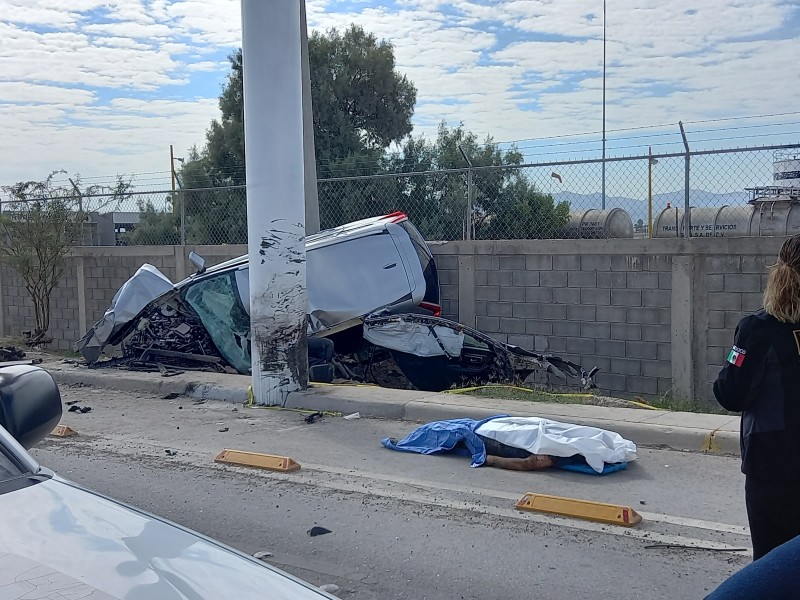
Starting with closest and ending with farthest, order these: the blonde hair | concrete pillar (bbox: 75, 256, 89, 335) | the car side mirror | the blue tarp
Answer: the car side mirror, the blonde hair, the blue tarp, concrete pillar (bbox: 75, 256, 89, 335)

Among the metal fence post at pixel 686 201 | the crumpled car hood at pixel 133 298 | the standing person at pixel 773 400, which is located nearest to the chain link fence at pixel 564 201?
the metal fence post at pixel 686 201

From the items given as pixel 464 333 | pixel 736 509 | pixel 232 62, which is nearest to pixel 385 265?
pixel 464 333

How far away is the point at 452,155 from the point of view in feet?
62.2

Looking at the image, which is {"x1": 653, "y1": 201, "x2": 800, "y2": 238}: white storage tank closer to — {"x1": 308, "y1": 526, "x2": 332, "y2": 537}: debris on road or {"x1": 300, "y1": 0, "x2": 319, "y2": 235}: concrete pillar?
{"x1": 300, "y1": 0, "x2": 319, "y2": 235}: concrete pillar

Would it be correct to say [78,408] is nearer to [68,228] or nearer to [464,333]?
[464,333]

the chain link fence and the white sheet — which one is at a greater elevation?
the chain link fence

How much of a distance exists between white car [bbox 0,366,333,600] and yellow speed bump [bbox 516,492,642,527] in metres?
3.65

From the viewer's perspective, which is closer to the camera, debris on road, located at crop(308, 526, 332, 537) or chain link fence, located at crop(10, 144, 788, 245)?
debris on road, located at crop(308, 526, 332, 537)

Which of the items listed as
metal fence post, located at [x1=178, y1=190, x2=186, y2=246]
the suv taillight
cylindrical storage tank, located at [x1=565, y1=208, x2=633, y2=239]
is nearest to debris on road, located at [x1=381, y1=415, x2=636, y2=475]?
the suv taillight

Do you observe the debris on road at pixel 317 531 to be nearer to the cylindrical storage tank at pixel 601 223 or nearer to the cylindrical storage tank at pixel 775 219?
the cylindrical storage tank at pixel 601 223

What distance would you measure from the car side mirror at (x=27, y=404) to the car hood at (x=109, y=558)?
448 mm

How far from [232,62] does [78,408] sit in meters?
20.4

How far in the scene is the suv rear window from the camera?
38.5 ft

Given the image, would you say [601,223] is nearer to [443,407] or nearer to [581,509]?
[443,407]
